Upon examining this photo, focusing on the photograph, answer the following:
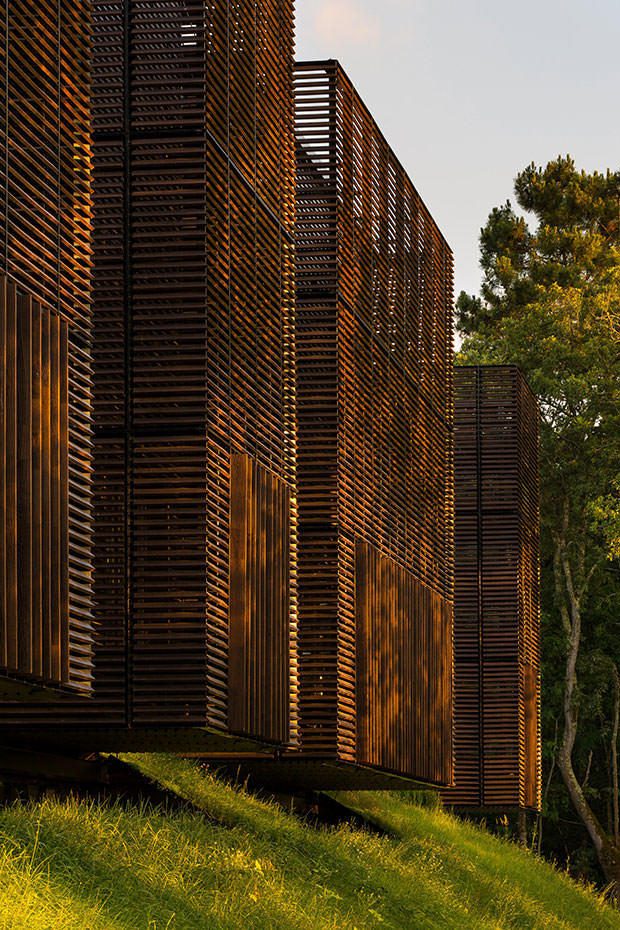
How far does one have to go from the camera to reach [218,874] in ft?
31.2

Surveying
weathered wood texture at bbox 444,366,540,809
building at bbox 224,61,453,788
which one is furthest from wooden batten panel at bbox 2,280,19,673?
weathered wood texture at bbox 444,366,540,809

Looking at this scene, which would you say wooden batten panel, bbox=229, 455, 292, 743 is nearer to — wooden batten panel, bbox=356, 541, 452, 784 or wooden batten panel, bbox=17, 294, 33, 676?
wooden batten panel, bbox=356, 541, 452, 784

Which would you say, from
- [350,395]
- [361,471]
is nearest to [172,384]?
[350,395]

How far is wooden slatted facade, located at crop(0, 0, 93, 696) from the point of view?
9.08 meters

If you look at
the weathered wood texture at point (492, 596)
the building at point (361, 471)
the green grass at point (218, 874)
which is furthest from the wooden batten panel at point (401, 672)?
the weathered wood texture at point (492, 596)

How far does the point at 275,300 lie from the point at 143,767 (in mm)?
4343

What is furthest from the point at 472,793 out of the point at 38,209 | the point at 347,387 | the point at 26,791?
the point at 38,209

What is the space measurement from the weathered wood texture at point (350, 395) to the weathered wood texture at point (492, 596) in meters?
5.52

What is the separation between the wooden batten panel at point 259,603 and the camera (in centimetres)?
1272

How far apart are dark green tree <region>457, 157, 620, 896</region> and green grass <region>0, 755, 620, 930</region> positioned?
46.0ft

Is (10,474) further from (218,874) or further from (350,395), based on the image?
(350,395)

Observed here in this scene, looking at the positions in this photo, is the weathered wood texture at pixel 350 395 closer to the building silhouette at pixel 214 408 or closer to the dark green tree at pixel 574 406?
the building silhouette at pixel 214 408

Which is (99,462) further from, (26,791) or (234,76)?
(234,76)

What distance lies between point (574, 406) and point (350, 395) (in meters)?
18.5
